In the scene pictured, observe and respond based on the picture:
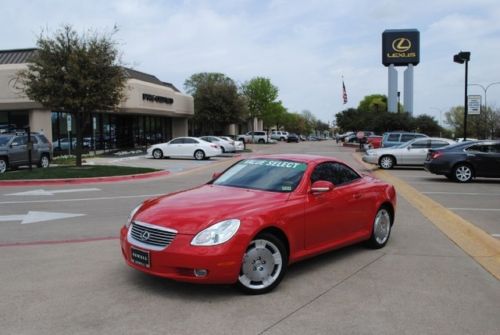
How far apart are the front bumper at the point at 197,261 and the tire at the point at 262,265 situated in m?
0.17

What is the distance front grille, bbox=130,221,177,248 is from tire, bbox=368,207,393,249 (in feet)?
11.0

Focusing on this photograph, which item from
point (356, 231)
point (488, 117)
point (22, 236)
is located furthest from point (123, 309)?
point (488, 117)

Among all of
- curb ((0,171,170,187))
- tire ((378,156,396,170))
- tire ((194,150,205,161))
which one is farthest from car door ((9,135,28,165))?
tire ((378,156,396,170))

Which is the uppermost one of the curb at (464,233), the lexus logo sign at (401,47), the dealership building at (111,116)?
the lexus logo sign at (401,47)

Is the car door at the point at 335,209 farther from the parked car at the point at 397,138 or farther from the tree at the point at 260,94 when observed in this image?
the tree at the point at 260,94

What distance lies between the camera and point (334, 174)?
7086 mm

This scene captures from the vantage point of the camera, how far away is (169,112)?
146 ft

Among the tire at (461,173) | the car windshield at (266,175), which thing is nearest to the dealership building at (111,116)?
the tire at (461,173)

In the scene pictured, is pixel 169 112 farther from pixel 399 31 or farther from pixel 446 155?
pixel 399 31

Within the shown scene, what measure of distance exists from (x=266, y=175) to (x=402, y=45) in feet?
206

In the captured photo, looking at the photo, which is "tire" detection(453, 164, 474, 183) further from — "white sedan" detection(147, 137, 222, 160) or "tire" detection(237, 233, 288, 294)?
"white sedan" detection(147, 137, 222, 160)

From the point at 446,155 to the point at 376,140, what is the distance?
57.7 feet

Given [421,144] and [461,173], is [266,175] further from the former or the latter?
[421,144]

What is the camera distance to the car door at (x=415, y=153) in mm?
22875
